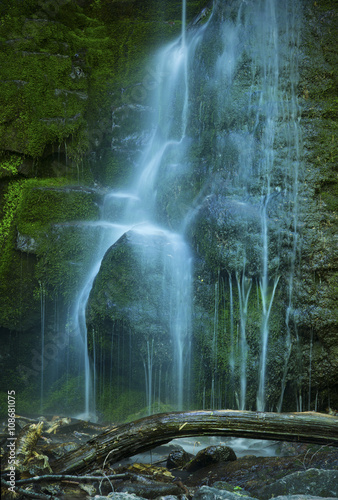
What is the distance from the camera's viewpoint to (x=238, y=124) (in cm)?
616

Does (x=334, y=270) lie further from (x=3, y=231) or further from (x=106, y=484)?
(x=3, y=231)

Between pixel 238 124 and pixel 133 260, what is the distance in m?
2.67

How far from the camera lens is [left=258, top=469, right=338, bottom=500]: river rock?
274cm

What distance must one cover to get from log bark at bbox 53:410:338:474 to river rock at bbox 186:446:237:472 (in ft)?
2.18

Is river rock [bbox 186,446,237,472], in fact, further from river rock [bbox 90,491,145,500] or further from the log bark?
river rock [bbox 90,491,145,500]

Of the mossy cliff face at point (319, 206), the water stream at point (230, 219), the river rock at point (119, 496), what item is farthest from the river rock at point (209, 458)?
the mossy cliff face at point (319, 206)

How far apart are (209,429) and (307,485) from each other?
78cm

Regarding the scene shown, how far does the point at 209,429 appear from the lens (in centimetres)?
314

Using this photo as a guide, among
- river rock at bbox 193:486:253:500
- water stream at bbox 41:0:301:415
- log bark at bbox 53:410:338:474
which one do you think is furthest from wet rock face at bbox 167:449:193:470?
water stream at bbox 41:0:301:415

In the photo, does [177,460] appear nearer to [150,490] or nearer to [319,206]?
[150,490]

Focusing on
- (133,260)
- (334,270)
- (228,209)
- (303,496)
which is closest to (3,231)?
(133,260)

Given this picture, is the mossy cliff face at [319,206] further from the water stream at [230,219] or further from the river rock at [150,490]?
the river rock at [150,490]

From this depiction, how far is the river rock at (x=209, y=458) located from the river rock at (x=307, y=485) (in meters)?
0.76

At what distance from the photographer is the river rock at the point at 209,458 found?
3658mm
